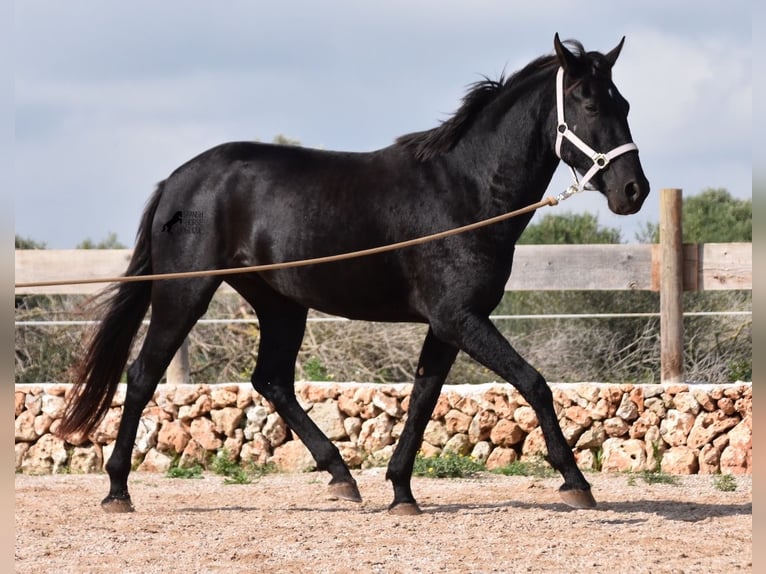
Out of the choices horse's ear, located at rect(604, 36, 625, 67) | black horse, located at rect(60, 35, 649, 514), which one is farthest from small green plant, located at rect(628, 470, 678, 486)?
horse's ear, located at rect(604, 36, 625, 67)

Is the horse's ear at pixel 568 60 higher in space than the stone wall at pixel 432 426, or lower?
higher

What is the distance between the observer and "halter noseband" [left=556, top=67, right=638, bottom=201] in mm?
4852

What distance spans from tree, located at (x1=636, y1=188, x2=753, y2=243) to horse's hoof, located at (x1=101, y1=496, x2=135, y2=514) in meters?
9.96

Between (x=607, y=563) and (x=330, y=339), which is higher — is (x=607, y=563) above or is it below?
below

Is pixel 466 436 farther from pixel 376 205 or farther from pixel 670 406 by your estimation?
pixel 376 205

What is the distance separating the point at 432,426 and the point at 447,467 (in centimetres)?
51

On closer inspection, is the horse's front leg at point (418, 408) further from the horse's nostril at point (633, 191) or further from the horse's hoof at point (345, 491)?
the horse's nostril at point (633, 191)

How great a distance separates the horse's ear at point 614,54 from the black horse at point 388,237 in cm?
2

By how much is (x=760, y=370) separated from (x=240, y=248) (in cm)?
391

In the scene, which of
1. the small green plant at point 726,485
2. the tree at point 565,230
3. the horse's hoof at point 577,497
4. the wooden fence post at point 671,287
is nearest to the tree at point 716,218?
the tree at point 565,230

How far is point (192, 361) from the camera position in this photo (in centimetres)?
1116

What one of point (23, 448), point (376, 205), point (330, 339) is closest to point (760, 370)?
point (376, 205)

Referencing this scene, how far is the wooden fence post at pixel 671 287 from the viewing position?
7469mm

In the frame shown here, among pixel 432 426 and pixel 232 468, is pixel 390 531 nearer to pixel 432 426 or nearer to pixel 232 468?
pixel 432 426
